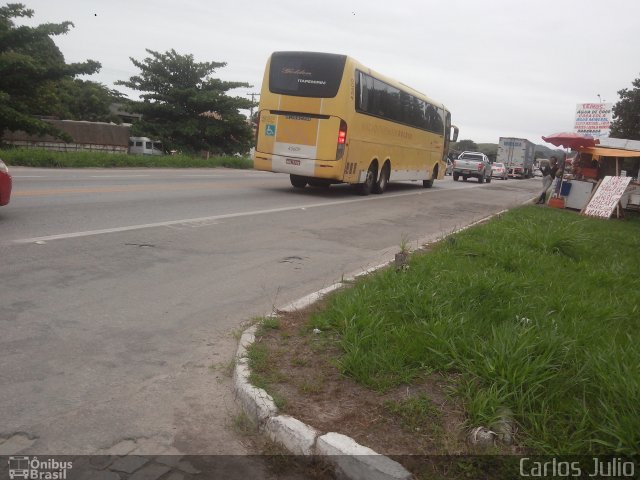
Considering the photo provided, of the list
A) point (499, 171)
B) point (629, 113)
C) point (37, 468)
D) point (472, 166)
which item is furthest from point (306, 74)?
point (499, 171)

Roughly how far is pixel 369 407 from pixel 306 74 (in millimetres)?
12573

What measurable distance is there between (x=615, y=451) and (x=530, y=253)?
504 cm

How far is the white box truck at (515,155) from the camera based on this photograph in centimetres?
5284

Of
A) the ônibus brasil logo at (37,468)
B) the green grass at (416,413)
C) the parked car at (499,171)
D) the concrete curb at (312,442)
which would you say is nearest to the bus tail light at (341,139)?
the concrete curb at (312,442)

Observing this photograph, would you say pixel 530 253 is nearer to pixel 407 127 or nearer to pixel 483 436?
pixel 483 436

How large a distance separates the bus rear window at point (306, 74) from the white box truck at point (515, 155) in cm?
4193

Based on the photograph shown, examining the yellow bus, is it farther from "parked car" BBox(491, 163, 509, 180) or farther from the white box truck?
the white box truck

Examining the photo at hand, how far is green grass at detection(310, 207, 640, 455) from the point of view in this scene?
307 cm

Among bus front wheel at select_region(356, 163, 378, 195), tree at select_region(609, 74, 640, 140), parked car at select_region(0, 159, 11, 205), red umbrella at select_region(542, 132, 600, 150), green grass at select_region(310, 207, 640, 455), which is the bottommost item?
green grass at select_region(310, 207, 640, 455)

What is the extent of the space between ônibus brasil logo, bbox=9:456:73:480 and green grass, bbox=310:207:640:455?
180cm

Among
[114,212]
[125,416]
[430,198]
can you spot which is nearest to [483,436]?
[125,416]

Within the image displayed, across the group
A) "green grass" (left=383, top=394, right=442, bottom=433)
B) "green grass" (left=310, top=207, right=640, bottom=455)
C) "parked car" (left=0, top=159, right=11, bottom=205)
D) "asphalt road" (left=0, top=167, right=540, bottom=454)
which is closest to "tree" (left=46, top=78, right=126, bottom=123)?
"asphalt road" (left=0, top=167, right=540, bottom=454)

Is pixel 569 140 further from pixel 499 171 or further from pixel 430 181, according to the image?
pixel 499 171

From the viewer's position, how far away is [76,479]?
2.70m
